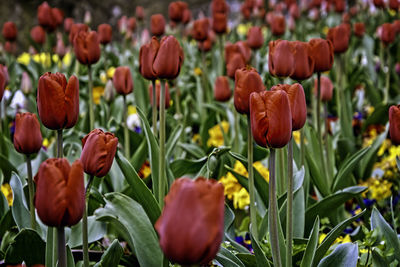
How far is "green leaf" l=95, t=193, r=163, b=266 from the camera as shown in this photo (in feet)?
4.63

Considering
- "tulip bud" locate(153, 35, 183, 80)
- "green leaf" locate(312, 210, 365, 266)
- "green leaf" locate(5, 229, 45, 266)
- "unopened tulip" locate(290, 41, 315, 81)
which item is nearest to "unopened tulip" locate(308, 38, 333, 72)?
"unopened tulip" locate(290, 41, 315, 81)

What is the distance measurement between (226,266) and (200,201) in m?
0.64

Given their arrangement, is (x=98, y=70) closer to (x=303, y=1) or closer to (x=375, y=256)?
(x=303, y=1)

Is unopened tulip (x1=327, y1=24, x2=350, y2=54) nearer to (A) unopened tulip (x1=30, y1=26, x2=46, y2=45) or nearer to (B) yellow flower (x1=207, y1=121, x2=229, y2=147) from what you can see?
(B) yellow flower (x1=207, y1=121, x2=229, y2=147)

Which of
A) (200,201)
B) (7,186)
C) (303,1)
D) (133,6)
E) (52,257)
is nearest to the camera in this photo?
(200,201)

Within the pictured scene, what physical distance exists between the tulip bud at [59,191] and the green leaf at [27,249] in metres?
0.49

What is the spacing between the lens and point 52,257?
51.2 inches

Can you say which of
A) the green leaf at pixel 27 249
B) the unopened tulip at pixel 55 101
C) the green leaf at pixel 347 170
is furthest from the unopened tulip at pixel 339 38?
the green leaf at pixel 27 249

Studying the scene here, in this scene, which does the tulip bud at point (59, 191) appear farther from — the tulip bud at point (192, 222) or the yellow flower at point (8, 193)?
the yellow flower at point (8, 193)

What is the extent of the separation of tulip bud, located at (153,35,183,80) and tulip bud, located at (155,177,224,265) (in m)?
0.78

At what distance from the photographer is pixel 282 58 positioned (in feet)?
5.30

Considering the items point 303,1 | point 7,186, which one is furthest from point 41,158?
point 303,1

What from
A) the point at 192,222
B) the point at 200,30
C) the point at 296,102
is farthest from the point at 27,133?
the point at 200,30

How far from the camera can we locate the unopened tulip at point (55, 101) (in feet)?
4.03
